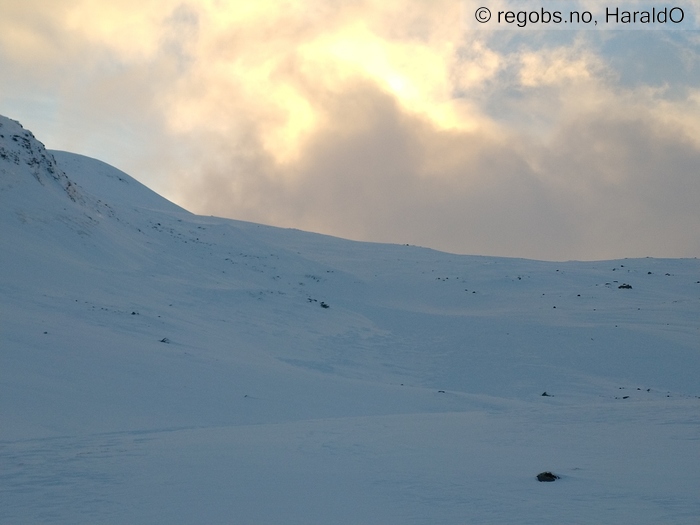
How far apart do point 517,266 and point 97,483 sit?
115 feet

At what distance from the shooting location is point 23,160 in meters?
30.2

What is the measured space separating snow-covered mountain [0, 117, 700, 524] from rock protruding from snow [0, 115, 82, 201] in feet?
0.42

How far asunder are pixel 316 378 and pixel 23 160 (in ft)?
65.3

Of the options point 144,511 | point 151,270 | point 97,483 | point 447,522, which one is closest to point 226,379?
point 97,483

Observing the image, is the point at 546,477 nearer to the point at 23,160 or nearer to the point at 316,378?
the point at 316,378

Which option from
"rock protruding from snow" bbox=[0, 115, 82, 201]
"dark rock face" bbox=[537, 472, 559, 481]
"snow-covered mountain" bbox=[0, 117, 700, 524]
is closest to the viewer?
"snow-covered mountain" bbox=[0, 117, 700, 524]

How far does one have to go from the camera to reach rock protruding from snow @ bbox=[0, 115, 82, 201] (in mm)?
29031

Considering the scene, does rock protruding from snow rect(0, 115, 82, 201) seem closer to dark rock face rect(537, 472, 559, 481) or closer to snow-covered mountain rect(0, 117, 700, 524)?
snow-covered mountain rect(0, 117, 700, 524)

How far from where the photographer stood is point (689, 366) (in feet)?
73.8

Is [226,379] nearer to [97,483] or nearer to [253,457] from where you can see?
[253,457]

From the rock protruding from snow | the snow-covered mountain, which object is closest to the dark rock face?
the snow-covered mountain

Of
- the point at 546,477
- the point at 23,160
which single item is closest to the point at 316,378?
the point at 546,477

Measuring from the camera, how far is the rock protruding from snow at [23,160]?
2903cm

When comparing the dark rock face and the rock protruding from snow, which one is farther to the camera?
the rock protruding from snow
